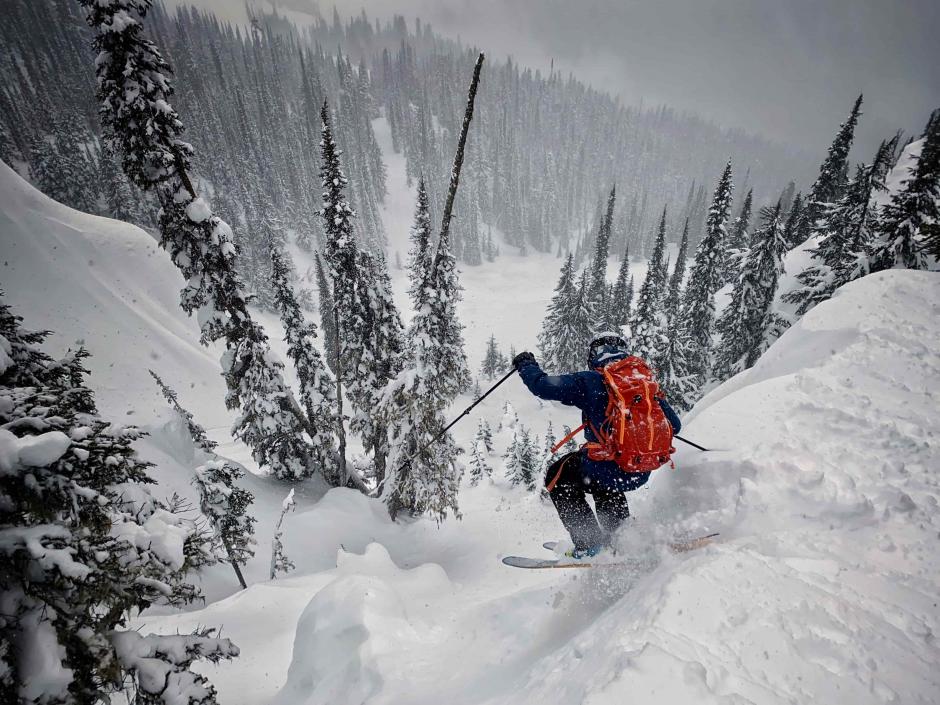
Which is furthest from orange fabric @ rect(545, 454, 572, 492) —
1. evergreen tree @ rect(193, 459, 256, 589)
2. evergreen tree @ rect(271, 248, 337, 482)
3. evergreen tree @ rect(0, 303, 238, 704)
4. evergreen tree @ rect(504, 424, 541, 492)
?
evergreen tree @ rect(504, 424, 541, 492)

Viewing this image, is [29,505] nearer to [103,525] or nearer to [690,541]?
[103,525]

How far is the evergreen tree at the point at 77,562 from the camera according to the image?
2762mm

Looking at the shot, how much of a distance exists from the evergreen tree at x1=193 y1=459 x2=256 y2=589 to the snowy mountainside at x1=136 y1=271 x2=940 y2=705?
407cm

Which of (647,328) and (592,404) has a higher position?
(592,404)

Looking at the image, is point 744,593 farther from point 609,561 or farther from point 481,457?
point 481,457

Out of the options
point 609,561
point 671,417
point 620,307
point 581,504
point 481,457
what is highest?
point 671,417

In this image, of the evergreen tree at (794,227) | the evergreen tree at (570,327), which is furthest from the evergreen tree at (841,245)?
the evergreen tree at (570,327)

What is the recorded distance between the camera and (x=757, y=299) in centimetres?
2747

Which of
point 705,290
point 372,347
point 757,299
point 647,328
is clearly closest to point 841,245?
point 757,299

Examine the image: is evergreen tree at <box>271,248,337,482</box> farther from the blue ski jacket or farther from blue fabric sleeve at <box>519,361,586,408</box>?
the blue ski jacket

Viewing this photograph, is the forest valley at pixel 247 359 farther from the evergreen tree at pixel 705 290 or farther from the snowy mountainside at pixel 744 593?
the snowy mountainside at pixel 744 593

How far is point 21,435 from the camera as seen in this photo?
303cm

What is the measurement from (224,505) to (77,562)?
10652 millimetres

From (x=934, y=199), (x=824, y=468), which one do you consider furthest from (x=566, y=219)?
(x=824, y=468)
